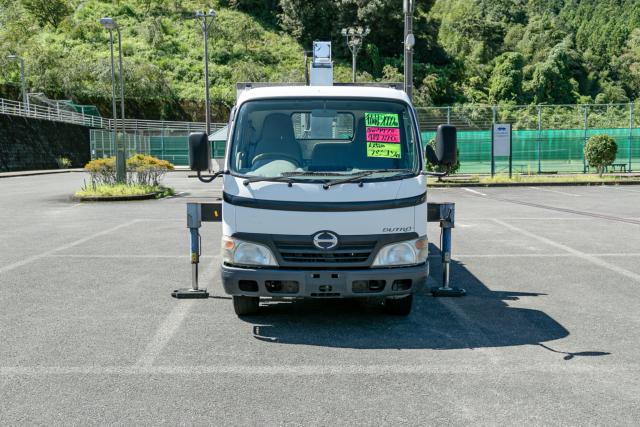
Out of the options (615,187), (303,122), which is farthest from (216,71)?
(303,122)

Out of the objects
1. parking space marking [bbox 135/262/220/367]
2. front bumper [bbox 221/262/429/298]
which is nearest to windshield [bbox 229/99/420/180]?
front bumper [bbox 221/262/429/298]

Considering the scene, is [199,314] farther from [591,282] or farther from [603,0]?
[603,0]

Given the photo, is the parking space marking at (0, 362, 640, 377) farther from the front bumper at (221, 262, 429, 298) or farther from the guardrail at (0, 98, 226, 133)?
the guardrail at (0, 98, 226, 133)

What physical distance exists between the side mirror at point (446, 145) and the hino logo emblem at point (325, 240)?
1409 mm

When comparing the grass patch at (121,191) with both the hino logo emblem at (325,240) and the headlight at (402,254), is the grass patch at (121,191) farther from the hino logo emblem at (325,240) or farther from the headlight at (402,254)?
the headlight at (402,254)

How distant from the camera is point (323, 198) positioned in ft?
18.2

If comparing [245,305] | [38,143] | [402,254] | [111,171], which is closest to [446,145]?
[402,254]

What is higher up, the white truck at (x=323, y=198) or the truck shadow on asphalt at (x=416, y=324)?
the white truck at (x=323, y=198)

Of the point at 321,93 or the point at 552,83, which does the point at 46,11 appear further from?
the point at 321,93

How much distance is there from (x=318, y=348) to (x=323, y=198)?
1257 mm

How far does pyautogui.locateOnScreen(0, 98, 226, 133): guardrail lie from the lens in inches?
1848

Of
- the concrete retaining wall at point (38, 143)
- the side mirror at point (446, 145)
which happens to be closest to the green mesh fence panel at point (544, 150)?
the concrete retaining wall at point (38, 143)

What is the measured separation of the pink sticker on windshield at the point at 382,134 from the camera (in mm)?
6109

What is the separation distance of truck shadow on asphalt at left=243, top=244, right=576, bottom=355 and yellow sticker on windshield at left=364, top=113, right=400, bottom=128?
1875 mm
